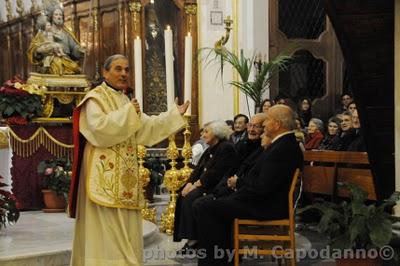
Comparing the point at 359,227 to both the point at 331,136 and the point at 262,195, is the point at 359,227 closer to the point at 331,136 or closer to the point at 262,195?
the point at 262,195

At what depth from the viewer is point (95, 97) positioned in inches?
133

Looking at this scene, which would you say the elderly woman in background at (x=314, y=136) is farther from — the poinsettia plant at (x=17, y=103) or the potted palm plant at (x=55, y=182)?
the poinsettia plant at (x=17, y=103)

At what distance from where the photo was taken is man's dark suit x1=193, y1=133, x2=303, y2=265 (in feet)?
12.1

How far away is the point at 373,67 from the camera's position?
11.7ft

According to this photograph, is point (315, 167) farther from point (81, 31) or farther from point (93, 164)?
point (81, 31)

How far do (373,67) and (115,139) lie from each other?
152 centimetres

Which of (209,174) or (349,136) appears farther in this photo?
(349,136)

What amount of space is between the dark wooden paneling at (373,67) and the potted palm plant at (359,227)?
31 centimetres

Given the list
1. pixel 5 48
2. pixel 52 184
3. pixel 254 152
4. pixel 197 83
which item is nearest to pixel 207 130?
pixel 254 152

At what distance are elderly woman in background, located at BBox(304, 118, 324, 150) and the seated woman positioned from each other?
182 cm

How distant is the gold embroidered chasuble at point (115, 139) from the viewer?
328 centimetres

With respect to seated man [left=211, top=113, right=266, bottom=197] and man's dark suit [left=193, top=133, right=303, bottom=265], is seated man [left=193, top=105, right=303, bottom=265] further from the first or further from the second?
seated man [left=211, top=113, right=266, bottom=197]

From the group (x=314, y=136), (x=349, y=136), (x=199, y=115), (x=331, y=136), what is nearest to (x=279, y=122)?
(x=349, y=136)

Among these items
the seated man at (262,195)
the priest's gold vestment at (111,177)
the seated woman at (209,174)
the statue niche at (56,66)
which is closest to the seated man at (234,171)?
the seated woman at (209,174)
